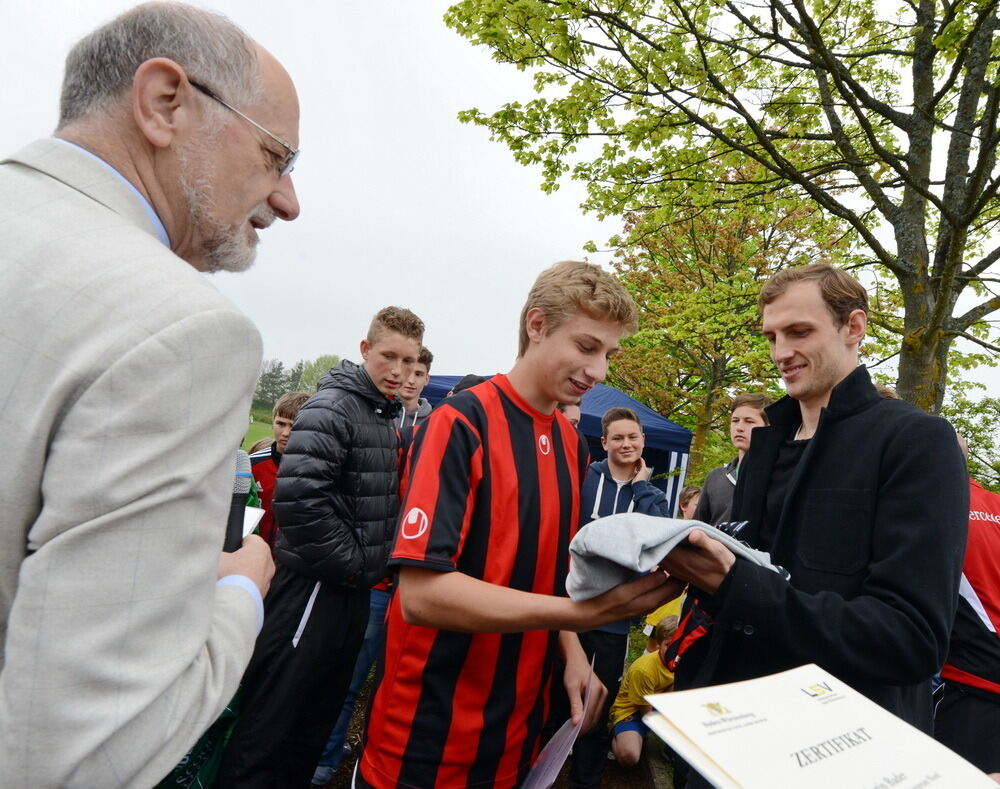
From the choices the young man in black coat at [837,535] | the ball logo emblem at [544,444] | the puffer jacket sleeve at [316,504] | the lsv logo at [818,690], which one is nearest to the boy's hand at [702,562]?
the young man in black coat at [837,535]

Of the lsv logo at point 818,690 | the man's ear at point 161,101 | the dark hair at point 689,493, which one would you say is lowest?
the dark hair at point 689,493

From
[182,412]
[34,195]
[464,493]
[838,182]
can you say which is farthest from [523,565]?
[838,182]

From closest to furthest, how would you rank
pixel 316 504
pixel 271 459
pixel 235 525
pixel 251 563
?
pixel 251 563 < pixel 235 525 < pixel 316 504 < pixel 271 459

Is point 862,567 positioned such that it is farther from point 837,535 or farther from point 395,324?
point 395,324

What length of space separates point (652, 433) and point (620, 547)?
31.5 feet

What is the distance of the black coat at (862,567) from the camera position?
1394 mm

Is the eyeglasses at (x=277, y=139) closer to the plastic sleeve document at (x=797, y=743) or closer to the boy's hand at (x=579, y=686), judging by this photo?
the plastic sleeve document at (x=797, y=743)

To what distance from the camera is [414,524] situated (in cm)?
160

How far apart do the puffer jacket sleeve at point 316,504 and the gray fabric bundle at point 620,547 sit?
6.60 ft

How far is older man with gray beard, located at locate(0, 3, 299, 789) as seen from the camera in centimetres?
68

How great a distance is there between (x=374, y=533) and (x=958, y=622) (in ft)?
10.1

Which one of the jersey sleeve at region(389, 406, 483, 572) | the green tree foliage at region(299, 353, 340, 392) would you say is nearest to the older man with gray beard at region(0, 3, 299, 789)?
the jersey sleeve at region(389, 406, 483, 572)

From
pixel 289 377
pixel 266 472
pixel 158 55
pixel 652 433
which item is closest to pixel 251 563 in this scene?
pixel 158 55

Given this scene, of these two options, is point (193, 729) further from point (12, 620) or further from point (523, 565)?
point (523, 565)
